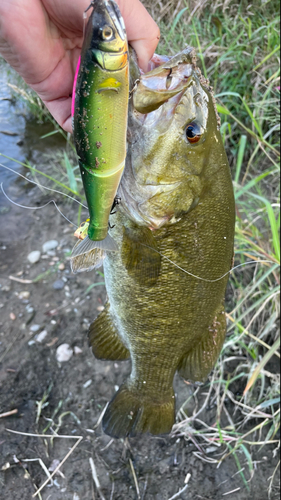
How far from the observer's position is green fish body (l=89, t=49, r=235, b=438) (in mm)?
1136

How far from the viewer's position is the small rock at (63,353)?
240cm

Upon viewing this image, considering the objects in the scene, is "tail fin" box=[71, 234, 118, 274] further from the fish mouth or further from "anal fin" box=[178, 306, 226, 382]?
"anal fin" box=[178, 306, 226, 382]

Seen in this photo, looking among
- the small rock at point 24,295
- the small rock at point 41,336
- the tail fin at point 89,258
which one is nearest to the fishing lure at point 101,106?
the tail fin at point 89,258

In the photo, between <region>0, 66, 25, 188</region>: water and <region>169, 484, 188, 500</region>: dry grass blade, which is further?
<region>0, 66, 25, 188</region>: water

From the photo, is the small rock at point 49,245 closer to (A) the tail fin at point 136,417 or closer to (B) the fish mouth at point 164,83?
(A) the tail fin at point 136,417

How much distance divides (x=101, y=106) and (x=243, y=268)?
213 centimetres

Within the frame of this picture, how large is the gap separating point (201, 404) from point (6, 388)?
1.31 metres

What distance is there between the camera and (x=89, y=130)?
834 mm

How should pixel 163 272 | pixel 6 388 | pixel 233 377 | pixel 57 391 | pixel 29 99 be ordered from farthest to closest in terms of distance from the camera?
pixel 29 99 → pixel 233 377 → pixel 57 391 → pixel 6 388 → pixel 163 272

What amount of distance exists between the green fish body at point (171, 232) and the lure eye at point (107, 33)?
0.30 meters

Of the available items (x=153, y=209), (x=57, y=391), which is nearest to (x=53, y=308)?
(x=57, y=391)

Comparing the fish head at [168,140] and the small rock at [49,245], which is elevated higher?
the fish head at [168,140]

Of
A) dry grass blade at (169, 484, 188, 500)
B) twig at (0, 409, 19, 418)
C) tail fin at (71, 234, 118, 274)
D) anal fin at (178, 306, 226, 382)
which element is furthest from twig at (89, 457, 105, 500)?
tail fin at (71, 234, 118, 274)

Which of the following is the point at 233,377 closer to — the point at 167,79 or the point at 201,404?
the point at 201,404
